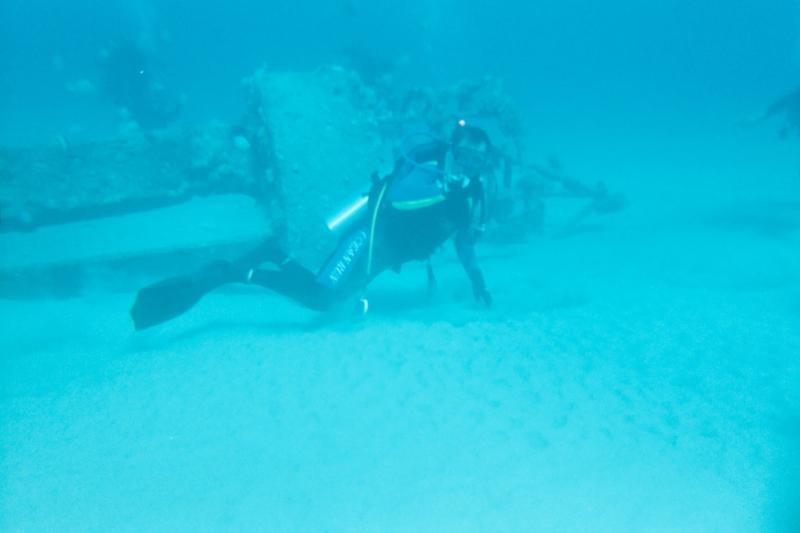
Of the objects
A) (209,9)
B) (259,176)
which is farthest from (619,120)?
(209,9)

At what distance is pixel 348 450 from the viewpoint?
407cm

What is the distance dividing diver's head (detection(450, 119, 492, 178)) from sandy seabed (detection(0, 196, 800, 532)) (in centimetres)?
181

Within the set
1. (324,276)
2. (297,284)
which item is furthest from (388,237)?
(297,284)

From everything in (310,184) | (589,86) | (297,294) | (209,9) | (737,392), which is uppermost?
(209,9)

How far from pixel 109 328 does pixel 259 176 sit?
139 inches

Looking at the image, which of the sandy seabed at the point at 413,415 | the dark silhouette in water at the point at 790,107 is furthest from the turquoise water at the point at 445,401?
the dark silhouette in water at the point at 790,107

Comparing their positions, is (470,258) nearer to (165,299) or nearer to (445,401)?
(445,401)

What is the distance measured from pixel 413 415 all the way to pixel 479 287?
2.44m

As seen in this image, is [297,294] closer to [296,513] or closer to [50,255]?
[296,513]

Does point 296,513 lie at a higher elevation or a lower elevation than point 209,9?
lower

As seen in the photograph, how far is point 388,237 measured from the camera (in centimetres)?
619

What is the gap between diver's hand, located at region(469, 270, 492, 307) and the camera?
6.48m

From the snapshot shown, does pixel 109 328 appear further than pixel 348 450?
Yes

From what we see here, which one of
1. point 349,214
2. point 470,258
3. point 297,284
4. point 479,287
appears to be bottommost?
point 479,287
